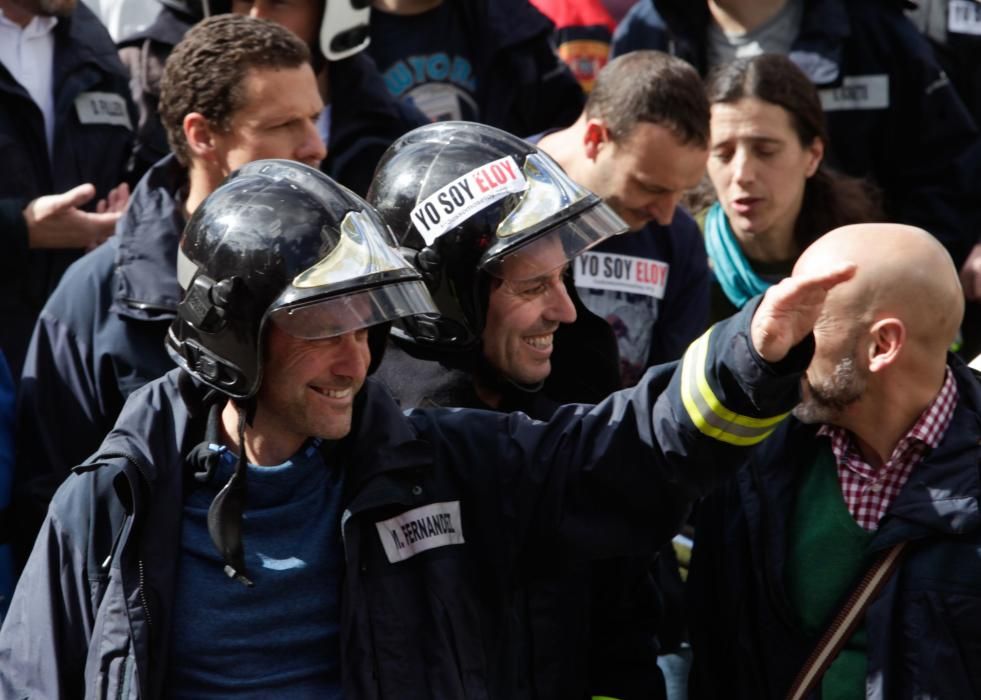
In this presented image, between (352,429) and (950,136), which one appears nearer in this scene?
(352,429)

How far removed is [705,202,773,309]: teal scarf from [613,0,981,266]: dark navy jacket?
80cm

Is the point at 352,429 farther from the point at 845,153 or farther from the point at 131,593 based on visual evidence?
the point at 845,153

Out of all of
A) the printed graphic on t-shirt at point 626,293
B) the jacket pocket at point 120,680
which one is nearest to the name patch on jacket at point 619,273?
the printed graphic on t-shirt at point 626,293

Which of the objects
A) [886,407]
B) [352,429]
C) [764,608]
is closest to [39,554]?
[352,429]

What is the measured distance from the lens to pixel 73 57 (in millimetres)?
5168

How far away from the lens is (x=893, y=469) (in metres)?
3.83

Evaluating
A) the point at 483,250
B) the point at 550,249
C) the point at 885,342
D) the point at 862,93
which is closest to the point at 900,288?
the point at 885,342

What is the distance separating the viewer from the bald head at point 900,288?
12.7 feet

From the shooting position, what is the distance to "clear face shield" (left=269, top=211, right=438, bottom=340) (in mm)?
3174

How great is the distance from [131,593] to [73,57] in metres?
2.56

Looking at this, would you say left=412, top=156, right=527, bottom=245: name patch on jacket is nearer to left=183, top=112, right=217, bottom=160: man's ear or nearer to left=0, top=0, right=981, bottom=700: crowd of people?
left=0, top=0, right=981, bottom=700: crowd of people

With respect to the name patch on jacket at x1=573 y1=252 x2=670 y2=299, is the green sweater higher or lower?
lower

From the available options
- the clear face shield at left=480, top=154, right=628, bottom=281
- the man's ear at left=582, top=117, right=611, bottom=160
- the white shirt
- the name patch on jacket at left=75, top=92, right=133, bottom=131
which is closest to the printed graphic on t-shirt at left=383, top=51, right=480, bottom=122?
the man's ear at left=582, top=117, right=611, bottom=160

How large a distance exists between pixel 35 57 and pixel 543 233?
7.24ft
